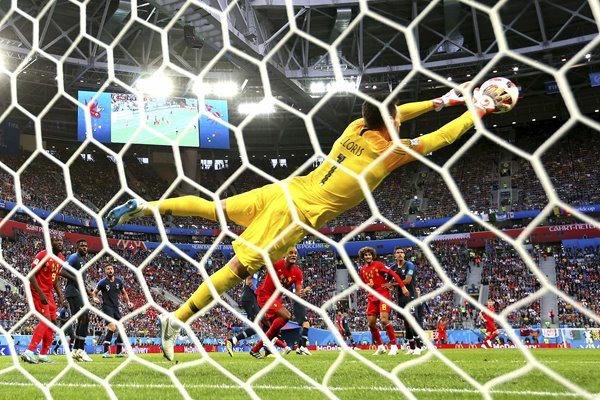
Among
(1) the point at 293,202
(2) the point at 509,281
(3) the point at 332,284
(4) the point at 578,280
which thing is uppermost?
(1) the point at 293,202

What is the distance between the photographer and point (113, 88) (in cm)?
2366

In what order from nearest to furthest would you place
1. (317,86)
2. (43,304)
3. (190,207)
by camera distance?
1. (190,207)
2. (43,304)
3. (317,86)

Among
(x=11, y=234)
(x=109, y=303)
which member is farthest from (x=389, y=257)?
(x=109, y=303)

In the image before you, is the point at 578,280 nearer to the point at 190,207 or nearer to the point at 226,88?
the point at 226,88

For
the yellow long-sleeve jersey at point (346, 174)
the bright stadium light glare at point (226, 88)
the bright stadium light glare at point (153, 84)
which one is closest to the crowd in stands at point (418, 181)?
the bright stadium light glare at point (226, 88)

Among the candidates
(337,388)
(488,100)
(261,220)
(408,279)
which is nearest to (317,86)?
(408,279)

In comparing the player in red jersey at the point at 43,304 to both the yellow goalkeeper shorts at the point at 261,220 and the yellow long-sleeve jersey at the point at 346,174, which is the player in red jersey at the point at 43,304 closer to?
the yellow goalkeeper shorts at the point at 261,220

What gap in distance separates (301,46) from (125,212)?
60.3 ft

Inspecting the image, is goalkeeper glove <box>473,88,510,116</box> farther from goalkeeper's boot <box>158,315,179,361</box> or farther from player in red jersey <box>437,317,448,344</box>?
player in red jersey <box>437,317,448,344</box>

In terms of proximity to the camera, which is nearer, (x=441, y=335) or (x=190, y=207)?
(x=190, y=207)

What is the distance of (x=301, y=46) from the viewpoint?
20.5 m

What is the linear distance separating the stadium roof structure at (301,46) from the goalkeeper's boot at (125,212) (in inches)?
455

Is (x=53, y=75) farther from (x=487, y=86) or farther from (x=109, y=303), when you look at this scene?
(x=487, y=86)

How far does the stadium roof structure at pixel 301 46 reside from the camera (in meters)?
17.3
